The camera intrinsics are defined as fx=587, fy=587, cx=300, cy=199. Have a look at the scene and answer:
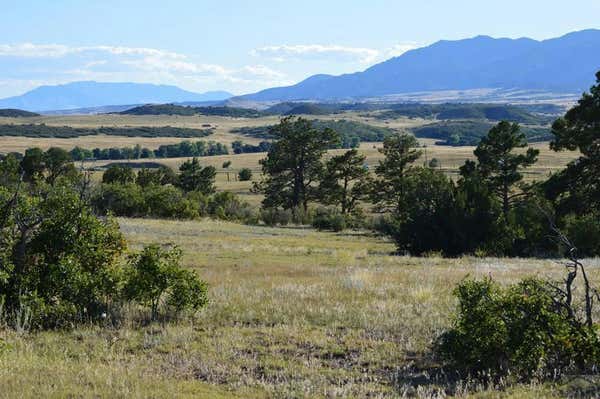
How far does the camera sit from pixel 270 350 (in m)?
9.72

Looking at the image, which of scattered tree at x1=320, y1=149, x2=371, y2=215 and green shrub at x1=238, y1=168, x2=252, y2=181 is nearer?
scattered tree at x1=320, y1=149, x2=371, y2=215

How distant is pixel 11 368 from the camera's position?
7855mm

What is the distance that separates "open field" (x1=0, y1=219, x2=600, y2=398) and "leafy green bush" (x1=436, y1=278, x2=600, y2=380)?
61 cm

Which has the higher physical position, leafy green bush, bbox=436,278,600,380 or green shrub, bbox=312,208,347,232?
leafy green bush, bbox=436,278,600,380

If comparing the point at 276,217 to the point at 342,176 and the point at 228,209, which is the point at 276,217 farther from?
the point at 342,176

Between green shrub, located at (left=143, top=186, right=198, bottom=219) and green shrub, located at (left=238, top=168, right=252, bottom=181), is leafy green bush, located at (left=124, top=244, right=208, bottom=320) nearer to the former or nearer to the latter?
green shrub, located at (left=143, top=186, right=198, bottom=219)

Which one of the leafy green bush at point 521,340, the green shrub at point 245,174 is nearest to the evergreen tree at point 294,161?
the green shrub at point 245,174

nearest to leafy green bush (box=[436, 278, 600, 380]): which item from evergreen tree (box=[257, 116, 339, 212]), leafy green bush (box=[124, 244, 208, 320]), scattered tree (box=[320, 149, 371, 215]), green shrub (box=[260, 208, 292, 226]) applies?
leafy green bush (box=[124, 244, 208, 320])

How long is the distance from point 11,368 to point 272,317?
5.32m

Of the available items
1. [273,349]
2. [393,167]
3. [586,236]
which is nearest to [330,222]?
[393,167]

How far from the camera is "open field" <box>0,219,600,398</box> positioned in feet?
24.3

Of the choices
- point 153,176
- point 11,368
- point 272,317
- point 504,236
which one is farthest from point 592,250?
point 153,176

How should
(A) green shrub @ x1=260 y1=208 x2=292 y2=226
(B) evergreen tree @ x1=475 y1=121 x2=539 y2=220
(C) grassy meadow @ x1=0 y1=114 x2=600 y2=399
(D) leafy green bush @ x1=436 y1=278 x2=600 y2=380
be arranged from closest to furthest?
(C) grassy meadow @ x1=0 y1=114 x2=600 y2=399 < (D) leafy green bush @ x1=436 y1=278 x2=600 y2=380 < (B) evergreen tree @ x1=475 y1=121 x2=539 y2=220 < (A) green shrub @ x1=260 y1=208 x2=292 y2=226

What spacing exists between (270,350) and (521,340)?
12.9 feet
